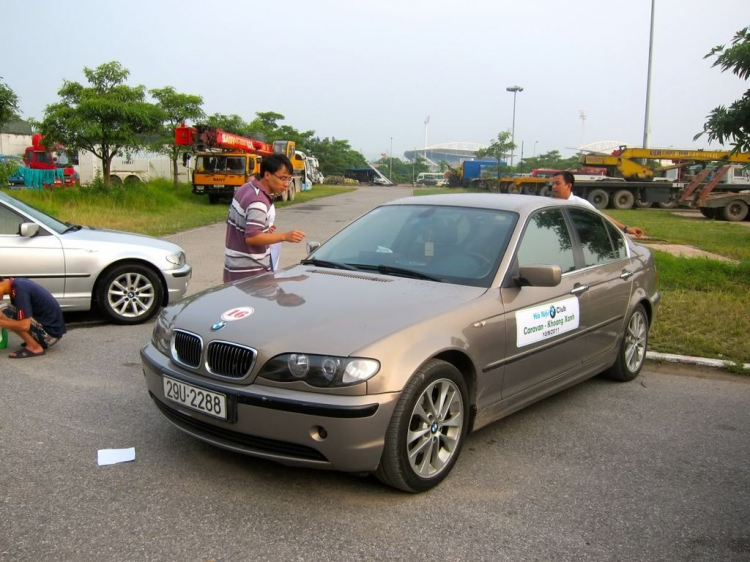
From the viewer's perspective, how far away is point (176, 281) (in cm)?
711

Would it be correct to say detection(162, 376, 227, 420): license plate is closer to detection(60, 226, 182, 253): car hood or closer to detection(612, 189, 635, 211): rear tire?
detection(60, 226, 182, 253): car hood

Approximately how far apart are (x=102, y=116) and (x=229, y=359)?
20114 mm

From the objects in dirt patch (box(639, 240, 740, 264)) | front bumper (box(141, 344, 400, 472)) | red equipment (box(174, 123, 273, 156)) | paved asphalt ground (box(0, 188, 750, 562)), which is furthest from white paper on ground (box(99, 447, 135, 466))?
red equipment (box(174, 123, 273, 156))

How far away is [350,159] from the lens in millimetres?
83625

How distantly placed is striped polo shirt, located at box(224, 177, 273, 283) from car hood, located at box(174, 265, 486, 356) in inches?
37.3

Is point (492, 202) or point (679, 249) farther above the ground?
point (492, 202)

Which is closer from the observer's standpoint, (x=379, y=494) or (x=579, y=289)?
(x=379, y=494)

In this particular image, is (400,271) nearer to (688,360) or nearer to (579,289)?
(579,289)

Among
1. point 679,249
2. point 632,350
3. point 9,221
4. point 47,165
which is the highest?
point 47,165

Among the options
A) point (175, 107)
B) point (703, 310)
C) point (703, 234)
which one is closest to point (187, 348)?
point (703, 310)

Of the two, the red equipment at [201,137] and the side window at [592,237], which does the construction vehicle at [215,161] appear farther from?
the side window at [592,237]

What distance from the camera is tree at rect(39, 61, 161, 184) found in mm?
20812

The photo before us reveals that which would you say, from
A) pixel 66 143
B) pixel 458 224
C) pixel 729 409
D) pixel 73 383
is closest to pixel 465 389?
pixel 458 224

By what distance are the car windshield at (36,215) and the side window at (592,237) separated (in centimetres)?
492
